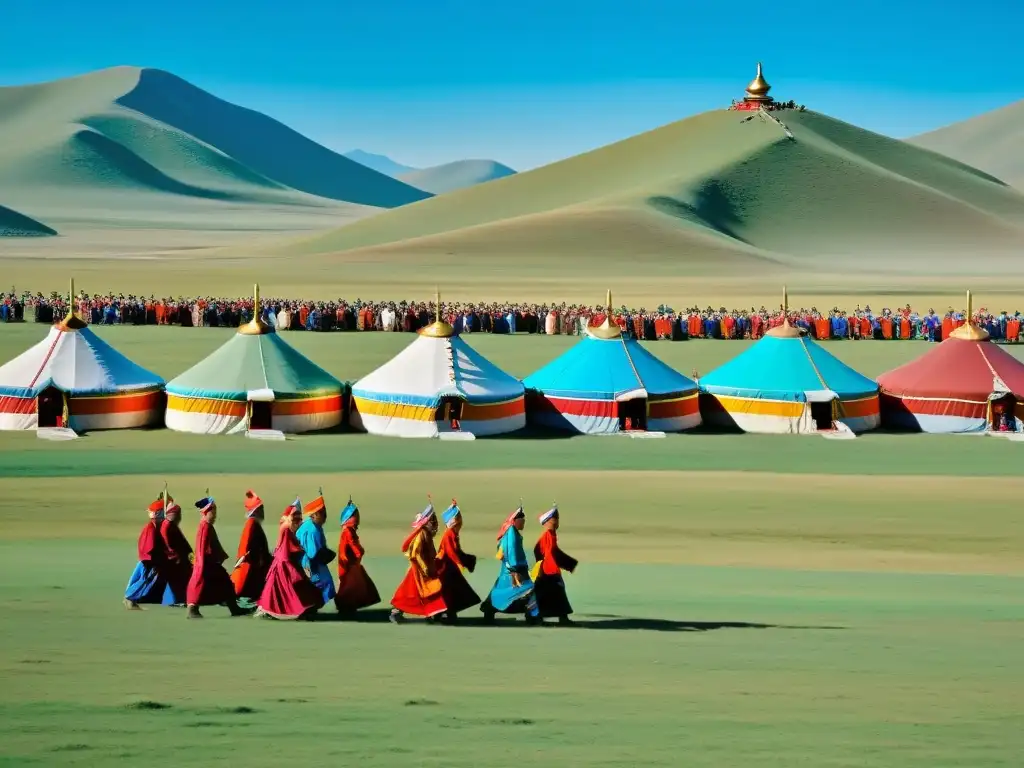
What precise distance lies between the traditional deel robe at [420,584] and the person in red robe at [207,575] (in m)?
1.56

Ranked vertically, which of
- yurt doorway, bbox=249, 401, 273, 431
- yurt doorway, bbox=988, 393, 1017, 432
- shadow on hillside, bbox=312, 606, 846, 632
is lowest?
shadow on hillside, bbox=312, 606, 846, 632

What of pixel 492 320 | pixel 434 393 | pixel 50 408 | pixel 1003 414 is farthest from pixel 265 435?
pixel 492 320

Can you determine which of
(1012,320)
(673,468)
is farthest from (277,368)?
(1012,320)

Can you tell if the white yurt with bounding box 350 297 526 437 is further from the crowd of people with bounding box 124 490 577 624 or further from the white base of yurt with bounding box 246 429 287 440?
the crowd of people with bounding box 124 490 577 624

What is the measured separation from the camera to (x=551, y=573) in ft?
46.1

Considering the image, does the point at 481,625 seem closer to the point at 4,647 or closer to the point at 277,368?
the point at 4,647

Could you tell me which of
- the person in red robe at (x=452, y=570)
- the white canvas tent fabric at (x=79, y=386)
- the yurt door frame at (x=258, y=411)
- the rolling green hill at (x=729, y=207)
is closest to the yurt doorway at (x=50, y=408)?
the white canvas tent fabric at (x=79, y=386)

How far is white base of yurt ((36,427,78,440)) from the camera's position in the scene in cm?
2811

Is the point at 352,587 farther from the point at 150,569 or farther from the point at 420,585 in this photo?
the point at 150,569

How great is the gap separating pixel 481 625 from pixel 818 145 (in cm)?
13693

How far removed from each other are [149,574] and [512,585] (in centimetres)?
335

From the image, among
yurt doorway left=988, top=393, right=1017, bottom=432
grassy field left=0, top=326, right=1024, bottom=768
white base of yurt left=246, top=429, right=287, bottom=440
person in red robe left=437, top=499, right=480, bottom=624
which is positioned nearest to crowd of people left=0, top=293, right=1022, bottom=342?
yurt doorway left=988, top=393, right=1017, bottom=432

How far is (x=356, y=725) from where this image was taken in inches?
410

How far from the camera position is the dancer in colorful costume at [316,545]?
13889 mm
